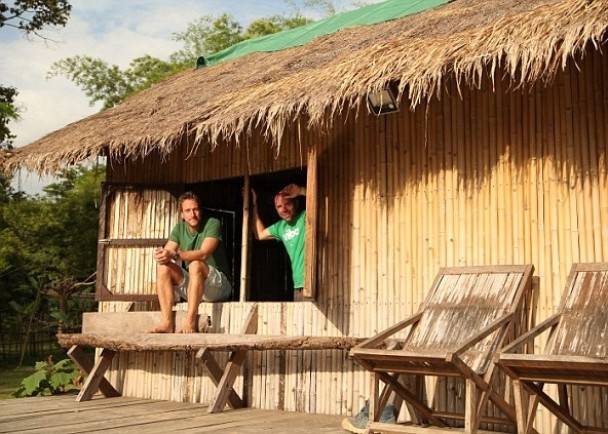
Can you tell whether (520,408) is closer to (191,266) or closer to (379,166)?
(379,166)

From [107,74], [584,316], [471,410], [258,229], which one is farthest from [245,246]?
[107,74]

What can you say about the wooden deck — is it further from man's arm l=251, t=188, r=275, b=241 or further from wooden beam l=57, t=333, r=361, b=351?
man's arm l=251, t=188, r=275, b=241

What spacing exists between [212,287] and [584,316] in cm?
314

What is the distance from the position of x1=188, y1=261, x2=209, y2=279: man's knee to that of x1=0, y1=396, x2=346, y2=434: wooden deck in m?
1.00

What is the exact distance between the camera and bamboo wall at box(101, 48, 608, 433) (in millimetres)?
4395

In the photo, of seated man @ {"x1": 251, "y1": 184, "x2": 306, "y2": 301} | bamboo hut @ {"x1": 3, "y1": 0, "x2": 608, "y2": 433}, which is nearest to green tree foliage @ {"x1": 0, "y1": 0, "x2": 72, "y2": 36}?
bamboo hut @ {"x1": 3, "y1": 0, "x2": 608, "y2": 433}

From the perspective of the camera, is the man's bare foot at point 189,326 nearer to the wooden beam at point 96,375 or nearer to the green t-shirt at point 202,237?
the green t-shirt at point 202,237

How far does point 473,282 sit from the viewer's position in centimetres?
461

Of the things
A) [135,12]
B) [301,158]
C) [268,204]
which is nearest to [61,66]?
[135,12]

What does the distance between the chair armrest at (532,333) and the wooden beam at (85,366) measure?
387cm

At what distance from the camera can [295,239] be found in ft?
19.3

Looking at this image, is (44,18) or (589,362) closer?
(589,362)

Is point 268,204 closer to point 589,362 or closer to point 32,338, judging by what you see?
point 589,362

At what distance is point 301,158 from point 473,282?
1.83 metres
